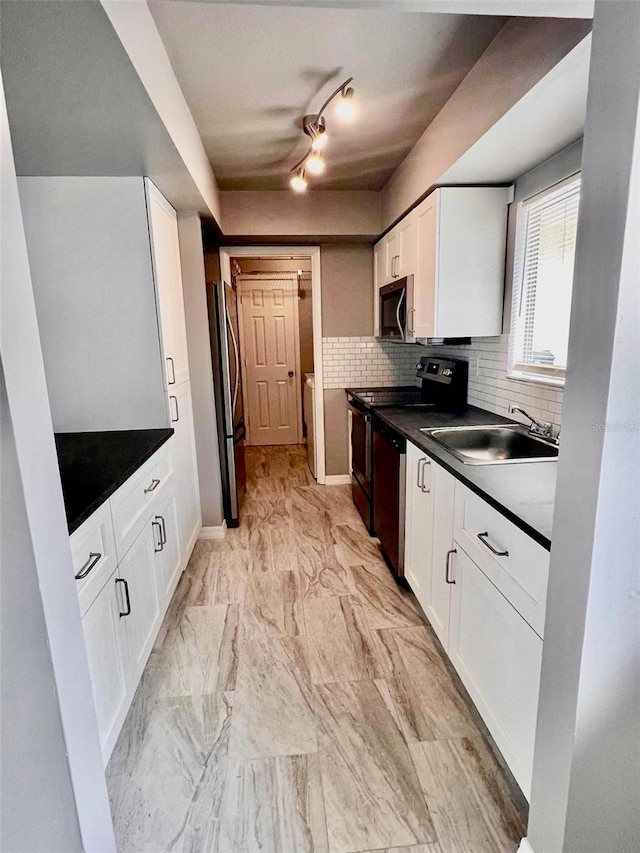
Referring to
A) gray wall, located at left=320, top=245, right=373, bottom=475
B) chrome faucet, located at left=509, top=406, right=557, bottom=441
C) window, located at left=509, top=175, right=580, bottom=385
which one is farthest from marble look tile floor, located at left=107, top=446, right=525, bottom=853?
gray wall, located at left=320, top=245, right=373, bottom=475

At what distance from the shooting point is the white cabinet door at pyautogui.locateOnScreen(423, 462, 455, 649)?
1659mm

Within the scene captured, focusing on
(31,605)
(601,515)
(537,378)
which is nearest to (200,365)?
(537,378)

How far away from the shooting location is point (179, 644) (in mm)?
1972

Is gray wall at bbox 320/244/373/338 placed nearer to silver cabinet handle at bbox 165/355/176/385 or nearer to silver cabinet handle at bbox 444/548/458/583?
silver cabinet handle at bbox 165/355/176/385

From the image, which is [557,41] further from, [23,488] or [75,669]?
[75,669]

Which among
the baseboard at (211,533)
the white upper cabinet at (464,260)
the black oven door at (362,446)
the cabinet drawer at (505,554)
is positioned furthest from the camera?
the baseboard at (211,533)

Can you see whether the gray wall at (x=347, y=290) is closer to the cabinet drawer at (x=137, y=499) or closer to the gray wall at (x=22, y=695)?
the cabinet drawer at (x=137, y=499)

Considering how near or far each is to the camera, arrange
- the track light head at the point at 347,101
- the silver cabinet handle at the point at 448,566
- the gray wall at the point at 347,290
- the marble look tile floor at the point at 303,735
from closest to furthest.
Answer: the marble look tile floor at the point at 303,735
the silver cabinet handle at the point at 448,566
the track light head at the point at 347,101
the gray wall at the point at 347,290

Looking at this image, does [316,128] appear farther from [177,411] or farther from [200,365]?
[177,411]

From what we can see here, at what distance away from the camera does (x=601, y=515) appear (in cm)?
80

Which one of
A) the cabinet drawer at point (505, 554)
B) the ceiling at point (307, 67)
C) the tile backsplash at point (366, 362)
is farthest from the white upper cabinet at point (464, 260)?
the tile backsplash at point (366, 362)

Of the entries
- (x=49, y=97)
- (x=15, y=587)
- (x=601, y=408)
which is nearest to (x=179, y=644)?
(x=15, y=587)

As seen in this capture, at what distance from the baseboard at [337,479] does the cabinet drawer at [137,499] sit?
6.74 ft

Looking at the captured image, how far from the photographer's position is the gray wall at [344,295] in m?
3.73
